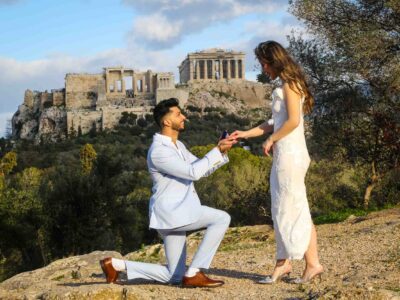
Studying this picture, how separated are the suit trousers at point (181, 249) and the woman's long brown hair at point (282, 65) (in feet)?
3.80

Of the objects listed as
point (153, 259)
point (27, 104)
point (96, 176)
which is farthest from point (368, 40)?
point (27, 104)

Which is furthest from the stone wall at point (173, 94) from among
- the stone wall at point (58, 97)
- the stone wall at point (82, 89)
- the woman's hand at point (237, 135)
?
the woman's hand at point (237, 135)

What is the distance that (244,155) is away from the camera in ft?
125

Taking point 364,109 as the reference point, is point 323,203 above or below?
below

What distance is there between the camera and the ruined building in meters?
82.5

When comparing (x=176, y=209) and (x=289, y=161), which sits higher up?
(x=289, y=161)

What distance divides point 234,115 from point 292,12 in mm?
64800

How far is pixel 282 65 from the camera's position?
5.76 m

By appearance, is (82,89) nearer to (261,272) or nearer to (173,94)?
(173,94)

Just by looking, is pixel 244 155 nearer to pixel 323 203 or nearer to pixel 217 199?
pixel 217 199

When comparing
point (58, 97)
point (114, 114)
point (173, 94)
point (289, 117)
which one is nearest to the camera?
point (289, 117)

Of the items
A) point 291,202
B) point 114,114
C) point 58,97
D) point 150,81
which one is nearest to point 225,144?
point 291,202

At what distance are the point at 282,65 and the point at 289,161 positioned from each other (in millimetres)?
759

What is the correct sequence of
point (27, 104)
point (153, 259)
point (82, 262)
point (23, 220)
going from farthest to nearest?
point (27, 104) → point (23, 220) → point (153, 259) → point (82, 262)
